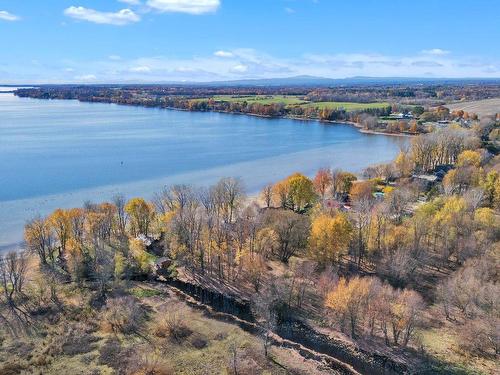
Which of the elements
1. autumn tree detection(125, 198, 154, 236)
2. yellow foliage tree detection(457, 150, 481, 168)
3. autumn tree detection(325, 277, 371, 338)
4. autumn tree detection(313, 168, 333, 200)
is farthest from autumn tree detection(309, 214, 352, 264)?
yellow foliage tree detection(457, 150, 481, 168)

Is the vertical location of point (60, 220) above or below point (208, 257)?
above

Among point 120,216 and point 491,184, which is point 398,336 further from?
point 491,184

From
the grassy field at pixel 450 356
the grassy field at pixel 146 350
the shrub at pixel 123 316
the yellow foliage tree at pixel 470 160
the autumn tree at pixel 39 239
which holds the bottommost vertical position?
the grassy field at pixel 450 356

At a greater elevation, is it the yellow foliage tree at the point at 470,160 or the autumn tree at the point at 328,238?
the yellow foliage tree at the point at 470,160

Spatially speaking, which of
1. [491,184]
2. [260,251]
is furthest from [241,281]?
[491,184]

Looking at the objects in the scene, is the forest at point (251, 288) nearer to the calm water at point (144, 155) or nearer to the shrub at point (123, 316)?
the shrub at point (123, 316)

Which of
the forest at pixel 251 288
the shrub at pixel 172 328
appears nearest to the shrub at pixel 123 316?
the forest at pixel 251 288

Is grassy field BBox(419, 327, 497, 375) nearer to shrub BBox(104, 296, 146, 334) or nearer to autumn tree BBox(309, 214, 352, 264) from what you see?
autumn tree BBox(309, 214, 352, 264)
